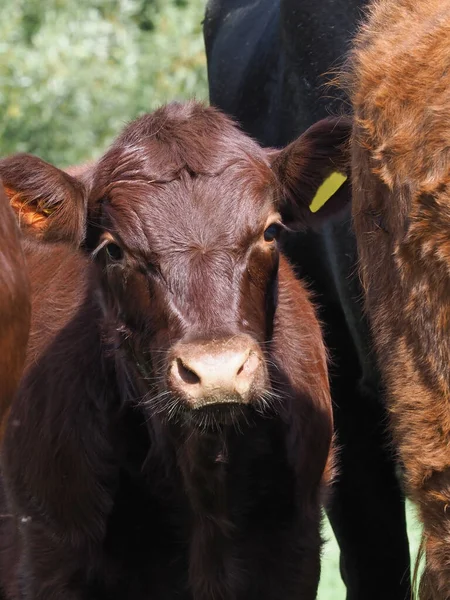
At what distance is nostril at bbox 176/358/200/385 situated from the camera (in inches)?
126

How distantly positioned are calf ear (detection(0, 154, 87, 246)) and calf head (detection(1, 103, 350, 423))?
66 millimetres

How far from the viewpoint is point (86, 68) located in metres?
12.2

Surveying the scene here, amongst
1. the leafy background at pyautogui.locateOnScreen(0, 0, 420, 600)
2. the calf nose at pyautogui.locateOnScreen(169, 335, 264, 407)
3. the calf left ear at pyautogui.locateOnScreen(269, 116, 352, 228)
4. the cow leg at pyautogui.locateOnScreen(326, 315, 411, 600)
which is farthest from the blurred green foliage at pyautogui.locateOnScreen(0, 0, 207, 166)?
the calf nose at pyautogui.locateOnScreen(169, 335, 264, 407)

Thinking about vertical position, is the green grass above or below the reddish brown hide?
below

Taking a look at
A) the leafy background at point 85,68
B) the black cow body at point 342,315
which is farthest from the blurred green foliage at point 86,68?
the black cow body at point 342,315

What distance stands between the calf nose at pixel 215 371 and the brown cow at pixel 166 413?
0.70 feet

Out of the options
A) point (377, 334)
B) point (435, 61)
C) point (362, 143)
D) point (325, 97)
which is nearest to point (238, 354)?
point (377, 334)

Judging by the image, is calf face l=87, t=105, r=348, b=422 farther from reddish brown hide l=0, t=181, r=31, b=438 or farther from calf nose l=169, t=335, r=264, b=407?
reddish brown hide l=0, t=181, r=31, b=438

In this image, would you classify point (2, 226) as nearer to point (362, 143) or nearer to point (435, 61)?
point (362, 143)

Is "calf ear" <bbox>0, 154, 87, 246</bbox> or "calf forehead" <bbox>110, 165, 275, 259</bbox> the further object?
"calf ear" <bbox>0, 154, 87, 246</bbox>

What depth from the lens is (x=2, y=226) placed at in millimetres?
2830

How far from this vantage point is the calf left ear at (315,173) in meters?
3.85

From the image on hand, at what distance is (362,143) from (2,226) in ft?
2.90

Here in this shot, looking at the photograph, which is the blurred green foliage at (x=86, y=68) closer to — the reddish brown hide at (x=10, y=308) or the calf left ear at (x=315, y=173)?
the calf left ear at (x=315, y=173)
